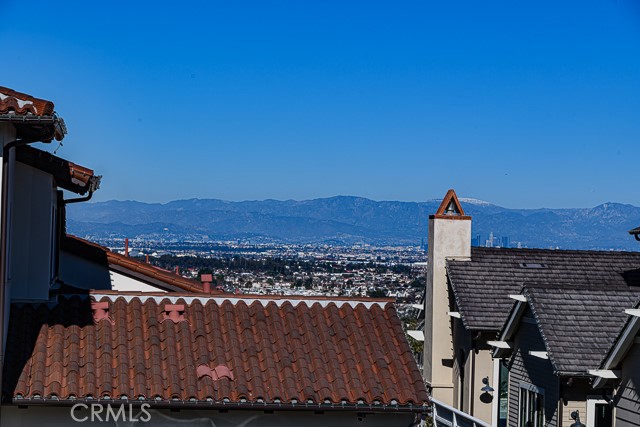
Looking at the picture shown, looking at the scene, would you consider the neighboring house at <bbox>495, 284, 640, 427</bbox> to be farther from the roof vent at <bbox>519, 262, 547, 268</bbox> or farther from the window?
the roof vent at <bbox>519, 262, 547, 268</bbox>

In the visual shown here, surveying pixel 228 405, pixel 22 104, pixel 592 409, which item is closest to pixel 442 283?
pixel 592 409

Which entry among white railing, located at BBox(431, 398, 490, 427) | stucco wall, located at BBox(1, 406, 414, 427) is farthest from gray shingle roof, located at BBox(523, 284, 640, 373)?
stucco wall, located at BBox(1, 406, 414, 427)

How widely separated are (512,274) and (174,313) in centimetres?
1127

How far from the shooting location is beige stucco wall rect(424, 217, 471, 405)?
2333cm

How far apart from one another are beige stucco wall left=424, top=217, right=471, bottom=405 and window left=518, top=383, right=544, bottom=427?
176 inches

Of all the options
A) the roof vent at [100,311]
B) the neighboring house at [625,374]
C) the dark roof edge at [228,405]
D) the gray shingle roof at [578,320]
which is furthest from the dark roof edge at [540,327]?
the roof vent at [100,311]

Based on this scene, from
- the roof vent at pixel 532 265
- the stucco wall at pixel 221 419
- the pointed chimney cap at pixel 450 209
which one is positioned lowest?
the stucco wall at pixel 221 419

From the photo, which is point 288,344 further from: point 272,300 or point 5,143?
point 5,143

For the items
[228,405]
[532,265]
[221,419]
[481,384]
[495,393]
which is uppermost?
[532,265]

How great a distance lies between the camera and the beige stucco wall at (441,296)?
2333 cm

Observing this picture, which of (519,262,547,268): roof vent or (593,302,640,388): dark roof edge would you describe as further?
(519,262,547,268): roof vent

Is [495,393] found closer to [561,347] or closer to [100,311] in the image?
[561,347]

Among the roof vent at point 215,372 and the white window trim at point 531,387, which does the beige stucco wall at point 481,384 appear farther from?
the roof vent at point 215,372

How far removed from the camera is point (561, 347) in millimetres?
16938
